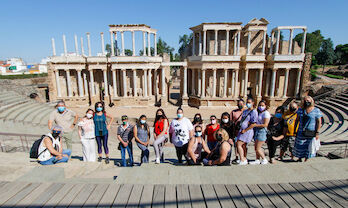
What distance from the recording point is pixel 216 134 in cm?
548

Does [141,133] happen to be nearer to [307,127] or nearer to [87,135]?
[87,135]

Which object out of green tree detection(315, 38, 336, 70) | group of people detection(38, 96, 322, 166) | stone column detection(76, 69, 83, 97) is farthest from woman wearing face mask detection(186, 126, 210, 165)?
green tree detection(315, 38, 336, 70)

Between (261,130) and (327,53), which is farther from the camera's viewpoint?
(327,53)

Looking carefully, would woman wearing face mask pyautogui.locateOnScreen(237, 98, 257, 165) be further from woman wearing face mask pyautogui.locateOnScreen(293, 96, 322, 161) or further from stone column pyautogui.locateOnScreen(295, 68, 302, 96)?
stone column pyautogui.locateOnScreen(295, 68, 302, 96)

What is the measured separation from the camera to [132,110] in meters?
23.9

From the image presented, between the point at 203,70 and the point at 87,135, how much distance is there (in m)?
18.8

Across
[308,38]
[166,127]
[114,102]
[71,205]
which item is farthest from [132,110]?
[308,38]

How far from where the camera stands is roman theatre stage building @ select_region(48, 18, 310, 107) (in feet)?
76.4

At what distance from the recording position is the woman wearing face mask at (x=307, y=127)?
5.72 metres

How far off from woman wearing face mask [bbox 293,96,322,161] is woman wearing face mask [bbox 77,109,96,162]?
7254mm

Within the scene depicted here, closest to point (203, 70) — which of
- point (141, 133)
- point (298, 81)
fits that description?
point (298, 81)

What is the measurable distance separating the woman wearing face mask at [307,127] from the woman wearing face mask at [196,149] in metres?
3.01

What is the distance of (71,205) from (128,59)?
888 inches

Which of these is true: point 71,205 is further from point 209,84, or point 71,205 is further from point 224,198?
point 209,84
